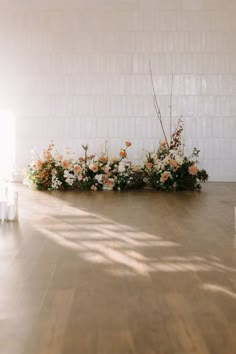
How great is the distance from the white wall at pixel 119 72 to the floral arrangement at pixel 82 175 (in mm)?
1228

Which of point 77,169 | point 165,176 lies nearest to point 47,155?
point 77,169

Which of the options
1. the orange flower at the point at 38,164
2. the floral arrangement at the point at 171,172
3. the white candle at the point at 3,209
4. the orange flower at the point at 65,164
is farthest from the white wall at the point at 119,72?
the white candle at the point at 3,209

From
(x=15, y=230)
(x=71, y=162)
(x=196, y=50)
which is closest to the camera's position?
(x=15, y=230)

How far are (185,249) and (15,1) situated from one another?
731 centimetres

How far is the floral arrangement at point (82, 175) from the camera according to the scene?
30.6 feet

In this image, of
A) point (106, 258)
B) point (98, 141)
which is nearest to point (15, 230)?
point (106, 258)

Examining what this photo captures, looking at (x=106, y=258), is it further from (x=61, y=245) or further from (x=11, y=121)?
(x=11, y=121)

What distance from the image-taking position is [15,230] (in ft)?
18.7

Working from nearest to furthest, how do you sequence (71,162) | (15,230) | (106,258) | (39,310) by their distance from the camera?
(39,310)
(106,258)
(15,230)
(71,162)

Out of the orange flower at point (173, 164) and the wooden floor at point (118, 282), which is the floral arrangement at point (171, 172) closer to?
the orange flower at point (173, 164)

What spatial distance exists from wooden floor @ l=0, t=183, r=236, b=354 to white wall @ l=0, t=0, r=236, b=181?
3857mm

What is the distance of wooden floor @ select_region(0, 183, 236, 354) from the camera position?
9.24 feet

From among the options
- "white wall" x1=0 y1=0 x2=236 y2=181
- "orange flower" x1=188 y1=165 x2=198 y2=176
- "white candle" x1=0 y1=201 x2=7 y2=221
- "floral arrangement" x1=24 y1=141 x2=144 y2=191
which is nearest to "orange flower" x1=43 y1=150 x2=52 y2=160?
"floral arrangement" x1=24 y1=141 x2=144 y2=191

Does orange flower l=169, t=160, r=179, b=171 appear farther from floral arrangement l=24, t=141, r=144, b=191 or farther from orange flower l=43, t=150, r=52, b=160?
orange flower l=43, t=150, r=52, b=160
